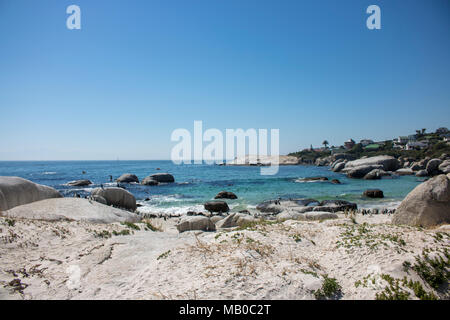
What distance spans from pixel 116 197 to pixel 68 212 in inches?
409

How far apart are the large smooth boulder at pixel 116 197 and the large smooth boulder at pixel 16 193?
6411 mm

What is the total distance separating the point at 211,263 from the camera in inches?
279

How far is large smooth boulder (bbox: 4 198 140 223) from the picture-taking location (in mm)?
12517

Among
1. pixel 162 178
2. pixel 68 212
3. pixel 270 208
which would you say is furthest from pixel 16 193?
pixel 162 178

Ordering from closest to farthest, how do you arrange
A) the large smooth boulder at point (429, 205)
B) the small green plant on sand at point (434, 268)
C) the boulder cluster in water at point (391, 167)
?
1. the small green plant on sand at point (434, 268)
2. the large smooth boulder at point (429, 205)
3. the boulder cluster in water at point (391, 167)

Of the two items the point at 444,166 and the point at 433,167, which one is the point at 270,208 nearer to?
the point at 433,167

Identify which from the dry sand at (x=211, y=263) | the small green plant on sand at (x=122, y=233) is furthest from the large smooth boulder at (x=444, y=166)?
the small green plant on sand at (x=122, y=233)

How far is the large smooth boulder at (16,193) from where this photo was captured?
45.0 feet

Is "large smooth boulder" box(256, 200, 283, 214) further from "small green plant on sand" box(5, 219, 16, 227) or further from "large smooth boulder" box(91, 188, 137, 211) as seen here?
"small green plant on sand" box(5, 219, 16, 227)

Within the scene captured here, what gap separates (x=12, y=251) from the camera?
816cm

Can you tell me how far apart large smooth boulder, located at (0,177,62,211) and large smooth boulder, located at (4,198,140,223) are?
1127 millimetres

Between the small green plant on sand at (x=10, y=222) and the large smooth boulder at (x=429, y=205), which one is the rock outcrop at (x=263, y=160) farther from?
the small green plant on sand at (x=10, y=222)

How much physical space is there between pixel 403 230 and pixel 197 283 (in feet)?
25.8

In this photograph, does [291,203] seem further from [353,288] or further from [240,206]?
[353,288]
